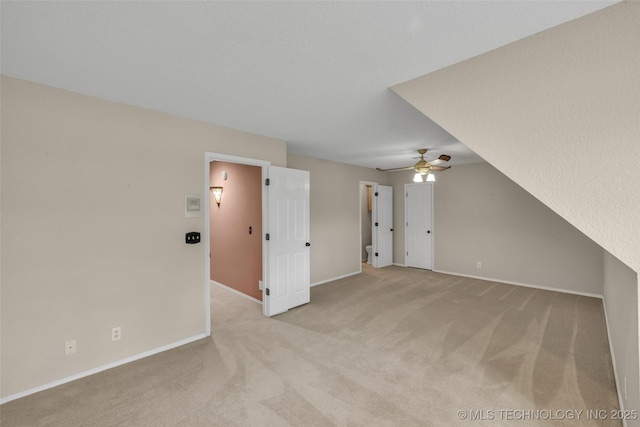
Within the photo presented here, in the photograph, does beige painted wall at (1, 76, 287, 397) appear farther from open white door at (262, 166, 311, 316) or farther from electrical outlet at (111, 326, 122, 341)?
open white door at (262, 166, 311, 316)

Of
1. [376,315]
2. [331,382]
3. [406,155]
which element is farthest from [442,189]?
[331,382]

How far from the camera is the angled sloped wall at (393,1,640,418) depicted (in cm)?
134

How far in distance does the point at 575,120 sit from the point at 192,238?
3259 mm

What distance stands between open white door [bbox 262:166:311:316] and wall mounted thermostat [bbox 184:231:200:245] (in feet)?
3.06

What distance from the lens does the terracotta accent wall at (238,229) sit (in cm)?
414

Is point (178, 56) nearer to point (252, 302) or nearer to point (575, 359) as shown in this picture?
point (252, 302)

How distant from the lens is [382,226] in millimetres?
6703

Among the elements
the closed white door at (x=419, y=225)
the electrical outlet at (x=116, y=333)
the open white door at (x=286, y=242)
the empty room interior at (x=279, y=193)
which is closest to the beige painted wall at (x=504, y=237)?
the closed white door at (x=419, y=225)

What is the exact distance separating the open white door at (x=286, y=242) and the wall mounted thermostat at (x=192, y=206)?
0.92 meters

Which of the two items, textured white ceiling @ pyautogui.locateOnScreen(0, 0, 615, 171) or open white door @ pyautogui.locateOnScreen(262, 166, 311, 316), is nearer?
textured white ceiling @ pyautogui.locateOnScreen(0, 0, 615, 171)

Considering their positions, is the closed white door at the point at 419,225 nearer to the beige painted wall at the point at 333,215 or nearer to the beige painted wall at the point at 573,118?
the beige painted wall at the point at 333,215

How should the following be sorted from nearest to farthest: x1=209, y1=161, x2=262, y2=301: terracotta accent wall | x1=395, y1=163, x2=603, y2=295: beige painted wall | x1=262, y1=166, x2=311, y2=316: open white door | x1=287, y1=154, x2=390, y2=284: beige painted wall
→ x1=262, y1=166, x2=311, y2=316: open white door → x1=209, y1=161, x2=262, y2=301: terracotta accent wall → x1=395, y1=163, x2=603, y2=295: beige painted wall → x1=287, y1=154, x2=390, y2=284: beige painted wall

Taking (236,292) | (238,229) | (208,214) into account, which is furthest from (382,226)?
(208,214)

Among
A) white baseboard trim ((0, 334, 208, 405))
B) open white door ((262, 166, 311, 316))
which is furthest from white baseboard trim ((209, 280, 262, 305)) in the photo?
white baseboard trim ((0, 334, 208, 405))
